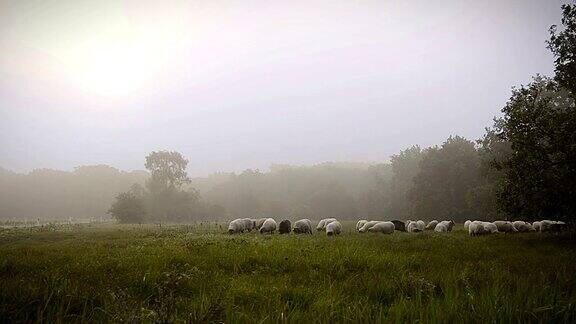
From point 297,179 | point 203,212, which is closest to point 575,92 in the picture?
point 203,212

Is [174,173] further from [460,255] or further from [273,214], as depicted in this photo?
[460,255]

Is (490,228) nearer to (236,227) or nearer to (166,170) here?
(236,227)

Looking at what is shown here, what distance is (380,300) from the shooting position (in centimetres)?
595

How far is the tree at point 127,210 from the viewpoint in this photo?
67188 millimetres

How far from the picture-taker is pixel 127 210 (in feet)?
221

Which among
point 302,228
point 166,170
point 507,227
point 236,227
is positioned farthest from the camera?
point 166,170

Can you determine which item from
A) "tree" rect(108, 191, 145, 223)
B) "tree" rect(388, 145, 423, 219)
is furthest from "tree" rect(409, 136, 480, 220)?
"tree" rect(108, 191, 145, 223)

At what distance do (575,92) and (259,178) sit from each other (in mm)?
114012

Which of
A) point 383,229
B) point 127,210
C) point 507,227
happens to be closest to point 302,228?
point 383,229

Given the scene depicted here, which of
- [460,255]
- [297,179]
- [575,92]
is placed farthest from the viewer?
[297,179]

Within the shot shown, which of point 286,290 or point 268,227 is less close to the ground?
point 286,290

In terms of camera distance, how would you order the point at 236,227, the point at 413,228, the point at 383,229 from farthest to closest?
the point at 413,228
the point at 236,227
the point at 383,229

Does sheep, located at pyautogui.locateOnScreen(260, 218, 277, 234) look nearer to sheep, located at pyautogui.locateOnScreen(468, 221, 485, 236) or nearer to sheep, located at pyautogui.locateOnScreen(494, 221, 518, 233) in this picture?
sheep, located at pyautogui.locateOnScreen(468, 221, 485, 236)

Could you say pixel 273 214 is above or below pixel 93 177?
below
